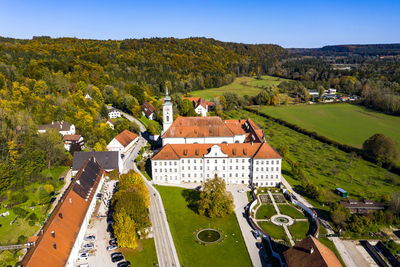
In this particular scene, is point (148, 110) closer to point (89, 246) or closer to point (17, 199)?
point (17, 199)

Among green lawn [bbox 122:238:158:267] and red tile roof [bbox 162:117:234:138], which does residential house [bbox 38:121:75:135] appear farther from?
green lawn [bbox 122:238:158:267]

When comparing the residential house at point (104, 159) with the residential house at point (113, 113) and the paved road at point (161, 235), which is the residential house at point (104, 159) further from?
the residential house at point (113, 113)

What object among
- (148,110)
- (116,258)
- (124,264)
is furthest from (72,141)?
(124,264)

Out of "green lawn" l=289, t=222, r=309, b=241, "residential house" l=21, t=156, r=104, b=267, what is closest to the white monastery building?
"green lawn" l=289, t=222, r=309, b=241

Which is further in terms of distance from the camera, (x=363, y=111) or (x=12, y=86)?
(x=363, y=111)

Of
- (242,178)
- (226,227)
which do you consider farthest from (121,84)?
(226,227)

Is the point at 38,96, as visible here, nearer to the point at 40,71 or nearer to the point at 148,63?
the point at 40,71
